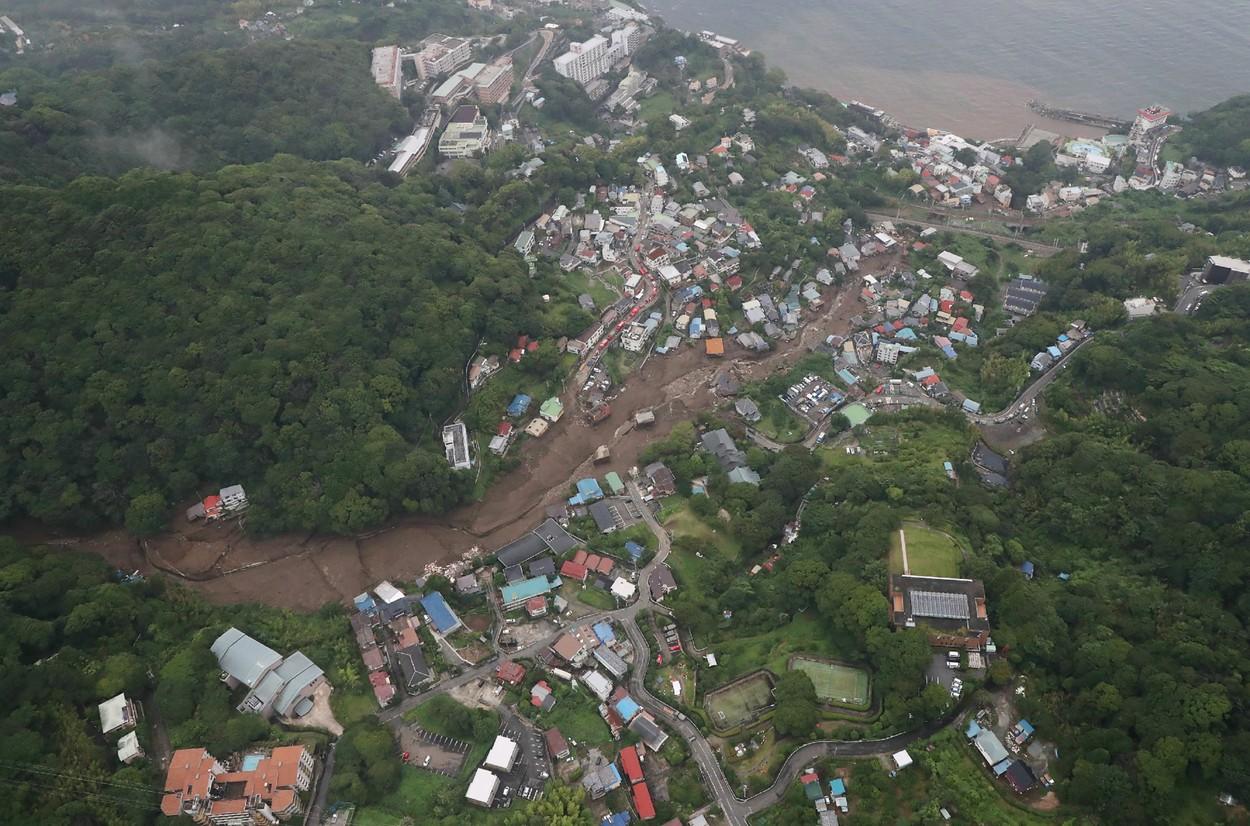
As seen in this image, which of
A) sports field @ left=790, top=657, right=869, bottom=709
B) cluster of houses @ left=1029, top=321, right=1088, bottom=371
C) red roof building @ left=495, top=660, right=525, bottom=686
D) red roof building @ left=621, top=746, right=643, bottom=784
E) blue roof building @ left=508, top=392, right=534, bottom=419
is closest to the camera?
red roof building @ left=621, top=746, right=643, bottom=784

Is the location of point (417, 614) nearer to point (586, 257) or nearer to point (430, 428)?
point (430, 428)

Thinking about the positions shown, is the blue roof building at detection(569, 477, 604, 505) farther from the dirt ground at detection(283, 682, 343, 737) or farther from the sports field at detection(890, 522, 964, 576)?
the sports field at detection(890, 522, 964, 576)

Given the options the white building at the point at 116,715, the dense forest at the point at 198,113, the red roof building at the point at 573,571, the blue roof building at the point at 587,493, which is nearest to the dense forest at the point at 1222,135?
the blue roof building at the point at 587,493

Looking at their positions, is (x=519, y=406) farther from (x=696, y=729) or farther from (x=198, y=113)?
(x=198, y=113)

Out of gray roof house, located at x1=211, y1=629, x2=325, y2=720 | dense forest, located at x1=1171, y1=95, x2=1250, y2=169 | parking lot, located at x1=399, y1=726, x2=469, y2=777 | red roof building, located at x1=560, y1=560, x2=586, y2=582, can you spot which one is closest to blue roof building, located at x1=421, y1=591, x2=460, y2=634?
parking lot, located at x1=399, y1=726, x2=469, y2=777

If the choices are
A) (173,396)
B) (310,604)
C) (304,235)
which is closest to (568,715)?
(310,604)

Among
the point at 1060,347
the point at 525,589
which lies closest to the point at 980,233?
the point at 1060,347

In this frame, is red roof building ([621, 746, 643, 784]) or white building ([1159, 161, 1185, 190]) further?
white building ([1159, 161, 1185, 190])
